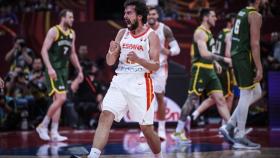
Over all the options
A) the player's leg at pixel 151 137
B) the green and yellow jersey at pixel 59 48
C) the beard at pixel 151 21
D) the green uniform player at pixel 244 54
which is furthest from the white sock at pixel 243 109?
the green and yellow jersey at pixel 59 48

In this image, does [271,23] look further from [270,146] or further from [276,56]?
[270,146]

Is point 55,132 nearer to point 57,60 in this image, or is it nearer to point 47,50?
point 57,60

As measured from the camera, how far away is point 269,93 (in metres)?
12.8

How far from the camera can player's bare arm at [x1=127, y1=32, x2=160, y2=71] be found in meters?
6.50

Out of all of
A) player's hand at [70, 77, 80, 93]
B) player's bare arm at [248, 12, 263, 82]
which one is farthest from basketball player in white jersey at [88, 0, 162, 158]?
player's hand at [70, 77, 80, 93]

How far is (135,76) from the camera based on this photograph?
268 inches

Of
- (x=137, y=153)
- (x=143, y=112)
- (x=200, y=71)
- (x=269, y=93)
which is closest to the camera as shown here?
(x=143, y=112)

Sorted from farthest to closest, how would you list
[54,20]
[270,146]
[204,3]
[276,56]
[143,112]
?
1. [204,3]
2. [54,20]
3. [276,56]
4. [270,146]
5. [143,112]

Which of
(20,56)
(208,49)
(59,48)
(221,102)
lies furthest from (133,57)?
(20,56)

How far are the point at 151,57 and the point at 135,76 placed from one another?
283mm

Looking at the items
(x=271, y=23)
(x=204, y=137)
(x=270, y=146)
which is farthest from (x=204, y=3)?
(x=270, y=146)

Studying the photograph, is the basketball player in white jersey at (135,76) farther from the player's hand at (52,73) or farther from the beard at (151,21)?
the player's hand at (52,73)

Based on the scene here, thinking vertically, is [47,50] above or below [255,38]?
below

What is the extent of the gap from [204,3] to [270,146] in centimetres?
770
